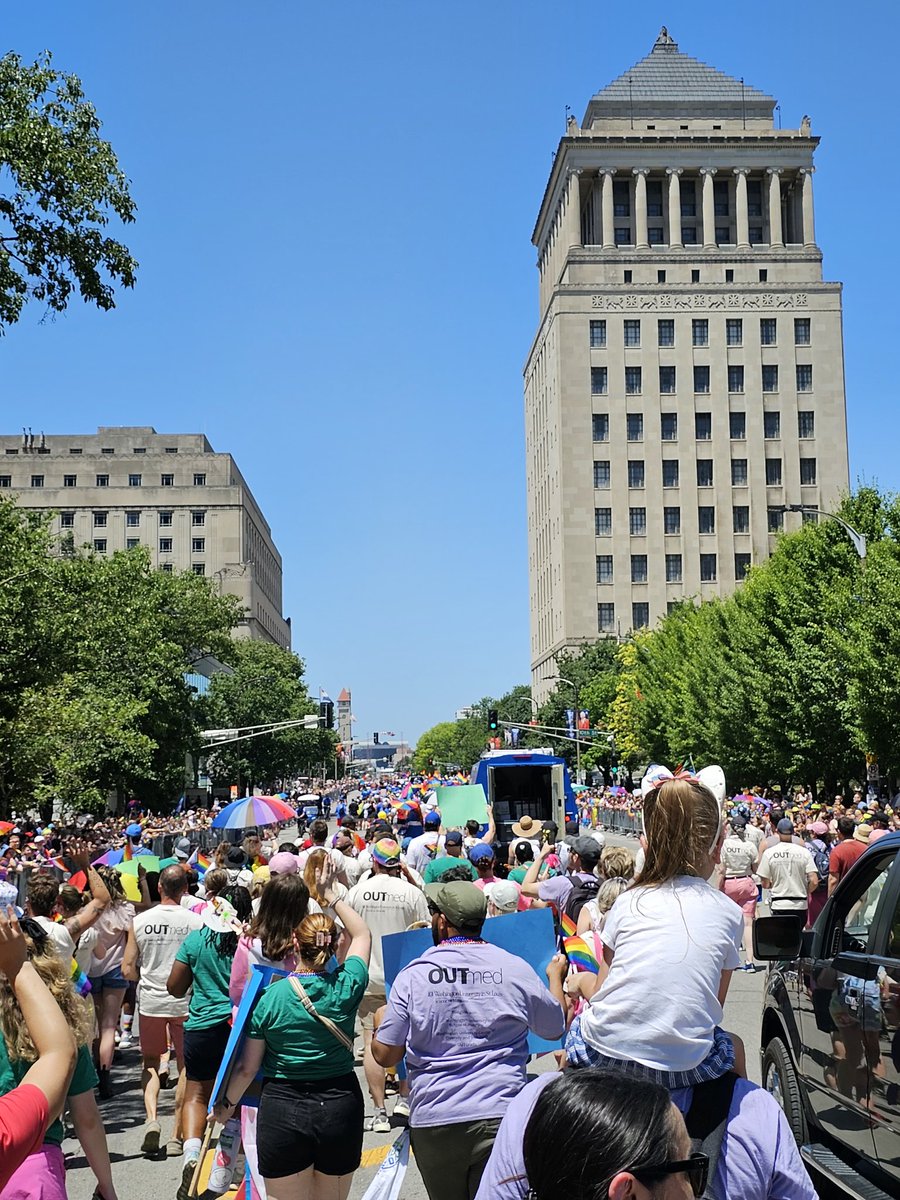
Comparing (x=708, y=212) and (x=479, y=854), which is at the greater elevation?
(x=708, y=212)

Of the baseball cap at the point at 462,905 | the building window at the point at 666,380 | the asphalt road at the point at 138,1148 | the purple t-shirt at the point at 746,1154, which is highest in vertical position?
the building window at the point at 666,380

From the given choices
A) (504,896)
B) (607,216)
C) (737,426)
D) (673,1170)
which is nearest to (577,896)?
(504,896)

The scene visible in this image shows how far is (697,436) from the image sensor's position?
11019 centimetres

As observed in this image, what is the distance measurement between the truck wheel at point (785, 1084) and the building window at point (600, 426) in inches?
4095

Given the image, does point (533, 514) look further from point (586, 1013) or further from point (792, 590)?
point (586, 1013)

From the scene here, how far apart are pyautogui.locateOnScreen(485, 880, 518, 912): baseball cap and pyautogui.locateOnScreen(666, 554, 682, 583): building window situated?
327 ft

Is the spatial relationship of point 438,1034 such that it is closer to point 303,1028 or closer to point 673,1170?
point 303,1028

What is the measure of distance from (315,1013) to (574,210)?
367 feet

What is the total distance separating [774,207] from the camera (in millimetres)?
111062

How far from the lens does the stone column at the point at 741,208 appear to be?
111062mm

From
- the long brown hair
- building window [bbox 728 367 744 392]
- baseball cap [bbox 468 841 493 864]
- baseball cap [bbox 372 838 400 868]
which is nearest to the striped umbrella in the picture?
baseball cap [bbox 468 841 493 864]

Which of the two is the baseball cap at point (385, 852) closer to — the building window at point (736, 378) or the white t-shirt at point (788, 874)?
the white t-shirt at point (788, 874)

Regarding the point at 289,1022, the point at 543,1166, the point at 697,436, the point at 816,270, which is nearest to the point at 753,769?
the point at 289,1022

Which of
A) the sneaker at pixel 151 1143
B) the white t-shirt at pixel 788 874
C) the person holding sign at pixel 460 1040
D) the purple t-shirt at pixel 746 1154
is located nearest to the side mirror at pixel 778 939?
the person holding sign at pixel 460 1040
